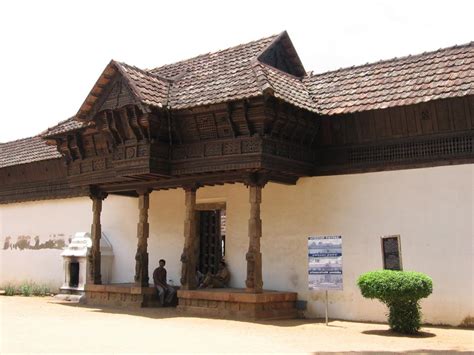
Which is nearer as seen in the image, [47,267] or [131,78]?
[131,78]

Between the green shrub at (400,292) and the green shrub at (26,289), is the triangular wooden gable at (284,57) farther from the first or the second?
the green shrub at (26,289)

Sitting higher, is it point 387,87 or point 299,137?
point 387,87

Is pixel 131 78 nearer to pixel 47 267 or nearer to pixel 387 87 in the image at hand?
pixel 387 87

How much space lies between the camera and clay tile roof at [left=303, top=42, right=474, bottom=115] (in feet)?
38.0

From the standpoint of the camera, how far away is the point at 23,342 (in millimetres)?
8570

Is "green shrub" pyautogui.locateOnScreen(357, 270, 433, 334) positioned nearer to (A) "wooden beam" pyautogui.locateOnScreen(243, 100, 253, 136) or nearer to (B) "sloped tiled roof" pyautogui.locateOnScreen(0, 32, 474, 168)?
(B) "sloped tiled roof" pyautogui.locateOnScreen(0, 32, 474, 168)

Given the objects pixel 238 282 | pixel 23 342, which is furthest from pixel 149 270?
pixel 23 342

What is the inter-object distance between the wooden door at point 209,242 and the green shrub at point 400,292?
5.95 m

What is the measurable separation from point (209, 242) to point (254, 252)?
3912 millimetres

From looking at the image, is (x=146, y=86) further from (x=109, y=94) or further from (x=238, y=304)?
(x=238, y=304)

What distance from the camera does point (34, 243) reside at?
64.4ft

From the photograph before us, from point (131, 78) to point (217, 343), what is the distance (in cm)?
661

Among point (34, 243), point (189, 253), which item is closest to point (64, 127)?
point (189, 253)

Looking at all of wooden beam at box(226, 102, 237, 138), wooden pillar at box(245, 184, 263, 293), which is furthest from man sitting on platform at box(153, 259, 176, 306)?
wooden beam at box(226, 102, 237, 138)
